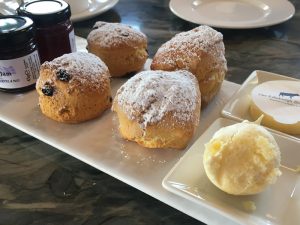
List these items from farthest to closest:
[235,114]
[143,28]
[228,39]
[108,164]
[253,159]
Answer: [143,28] < [228,39] < [235,114] < [108,164] < [253,159]

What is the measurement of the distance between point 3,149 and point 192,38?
0.52 m

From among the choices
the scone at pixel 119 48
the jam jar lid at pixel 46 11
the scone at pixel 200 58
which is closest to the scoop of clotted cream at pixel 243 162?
the scone at pixel 200 58

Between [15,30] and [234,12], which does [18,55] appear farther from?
[234,12]

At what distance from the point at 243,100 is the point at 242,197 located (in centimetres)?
32

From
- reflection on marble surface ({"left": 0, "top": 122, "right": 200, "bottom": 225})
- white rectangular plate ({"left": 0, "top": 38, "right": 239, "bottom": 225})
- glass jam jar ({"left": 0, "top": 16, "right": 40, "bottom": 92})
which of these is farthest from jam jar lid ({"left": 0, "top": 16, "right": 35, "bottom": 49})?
reflection on marble surface ({"left": 0, "top": 122, "right": 200, "bottom": 225})

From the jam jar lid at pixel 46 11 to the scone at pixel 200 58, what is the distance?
29 cm

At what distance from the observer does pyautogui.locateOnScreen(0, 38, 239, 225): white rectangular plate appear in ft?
2.24

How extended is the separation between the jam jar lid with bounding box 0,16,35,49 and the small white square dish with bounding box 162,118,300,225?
1.61 feet

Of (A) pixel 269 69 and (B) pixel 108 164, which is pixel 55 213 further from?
(A) pixel 269 69

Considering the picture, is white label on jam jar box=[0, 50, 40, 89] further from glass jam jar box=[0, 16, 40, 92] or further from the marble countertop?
the marble countertop

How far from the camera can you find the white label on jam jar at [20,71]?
902 millimetres

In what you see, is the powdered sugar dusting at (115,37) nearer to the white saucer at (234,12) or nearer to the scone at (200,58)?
the scone at (200,58)

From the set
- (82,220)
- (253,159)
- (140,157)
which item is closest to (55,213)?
(82,220)

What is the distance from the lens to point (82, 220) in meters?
0.67
